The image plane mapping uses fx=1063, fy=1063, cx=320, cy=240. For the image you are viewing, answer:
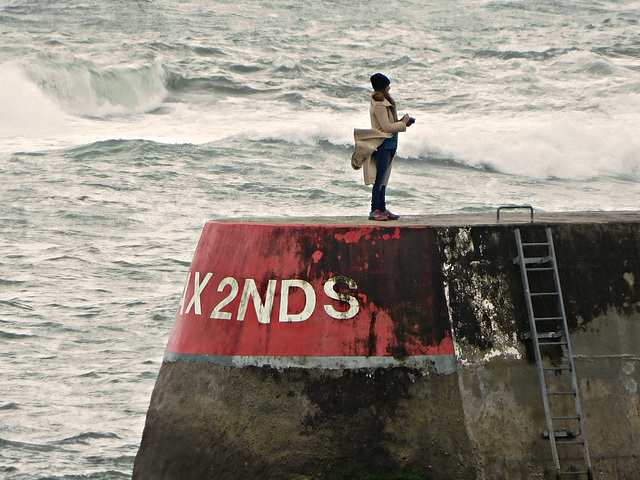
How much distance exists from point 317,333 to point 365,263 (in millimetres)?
485

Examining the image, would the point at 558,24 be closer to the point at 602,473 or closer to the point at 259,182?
the point at 259,182

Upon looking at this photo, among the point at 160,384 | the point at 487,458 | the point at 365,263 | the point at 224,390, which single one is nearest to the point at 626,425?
the point at 487,458

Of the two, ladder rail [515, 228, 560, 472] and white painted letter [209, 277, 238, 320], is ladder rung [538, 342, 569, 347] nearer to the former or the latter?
ladder rail [515, 228, 560, 472]

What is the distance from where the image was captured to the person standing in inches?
265

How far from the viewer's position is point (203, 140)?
24953 millimetres

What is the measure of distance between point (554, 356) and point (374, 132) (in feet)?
6.11

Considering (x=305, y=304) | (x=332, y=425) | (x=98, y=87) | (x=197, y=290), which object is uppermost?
(x=98, y=87)

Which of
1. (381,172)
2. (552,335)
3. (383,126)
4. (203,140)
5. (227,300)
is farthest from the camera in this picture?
(203,140)

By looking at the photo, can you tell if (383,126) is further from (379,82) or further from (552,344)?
(552,344)

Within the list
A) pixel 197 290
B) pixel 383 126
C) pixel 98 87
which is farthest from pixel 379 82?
pixel 98 87

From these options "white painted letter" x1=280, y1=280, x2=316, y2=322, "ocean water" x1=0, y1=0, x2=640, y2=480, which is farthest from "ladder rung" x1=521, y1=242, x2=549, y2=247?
"ocean water" x1=0, y1=0, x2=640, y2=480

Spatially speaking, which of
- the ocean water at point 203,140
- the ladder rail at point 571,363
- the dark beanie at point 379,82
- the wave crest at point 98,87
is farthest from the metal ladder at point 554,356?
the wave crest at point 98,87

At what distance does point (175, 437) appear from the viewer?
6.16 meters

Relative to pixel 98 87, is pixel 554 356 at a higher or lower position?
lower
